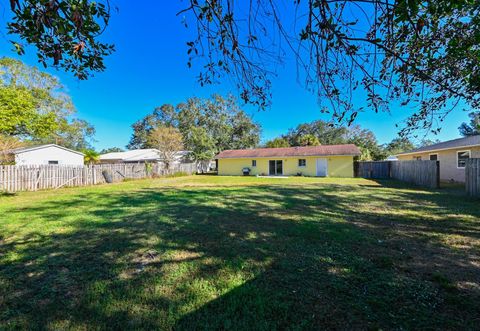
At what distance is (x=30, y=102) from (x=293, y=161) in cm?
2152

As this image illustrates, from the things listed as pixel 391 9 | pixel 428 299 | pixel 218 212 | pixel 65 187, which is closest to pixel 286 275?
pixel 428 299

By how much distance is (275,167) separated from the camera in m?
25.5

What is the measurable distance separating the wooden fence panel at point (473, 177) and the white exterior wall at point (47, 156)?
26436 millimetres

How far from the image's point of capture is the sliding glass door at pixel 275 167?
25217 mm

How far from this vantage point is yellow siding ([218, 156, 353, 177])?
2169cm

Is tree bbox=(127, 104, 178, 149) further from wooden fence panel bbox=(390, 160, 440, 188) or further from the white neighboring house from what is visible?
wooden fence panel bbox=(390, 160, 440, 188)

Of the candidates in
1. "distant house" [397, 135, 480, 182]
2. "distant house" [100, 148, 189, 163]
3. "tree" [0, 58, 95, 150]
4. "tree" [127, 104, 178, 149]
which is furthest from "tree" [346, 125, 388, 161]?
"tree" [0, 58, 95, 150]

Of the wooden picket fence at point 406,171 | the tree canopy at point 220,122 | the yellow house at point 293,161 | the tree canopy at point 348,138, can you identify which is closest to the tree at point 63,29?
the wooden picket fence at point 406,171

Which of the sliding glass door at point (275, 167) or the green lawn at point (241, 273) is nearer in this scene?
the green lawn at point (241, 273)

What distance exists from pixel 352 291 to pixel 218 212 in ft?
14.2

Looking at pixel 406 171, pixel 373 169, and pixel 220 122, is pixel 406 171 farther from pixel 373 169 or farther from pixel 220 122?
pixel 220 122

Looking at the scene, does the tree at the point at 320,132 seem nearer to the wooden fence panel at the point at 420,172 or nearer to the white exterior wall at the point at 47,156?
the wooden fence panel at the point at 420,172

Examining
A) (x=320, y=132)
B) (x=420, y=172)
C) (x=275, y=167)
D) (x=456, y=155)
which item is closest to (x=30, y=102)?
(x=275, y=167)

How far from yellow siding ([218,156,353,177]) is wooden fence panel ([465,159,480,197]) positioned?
12.6 metres
